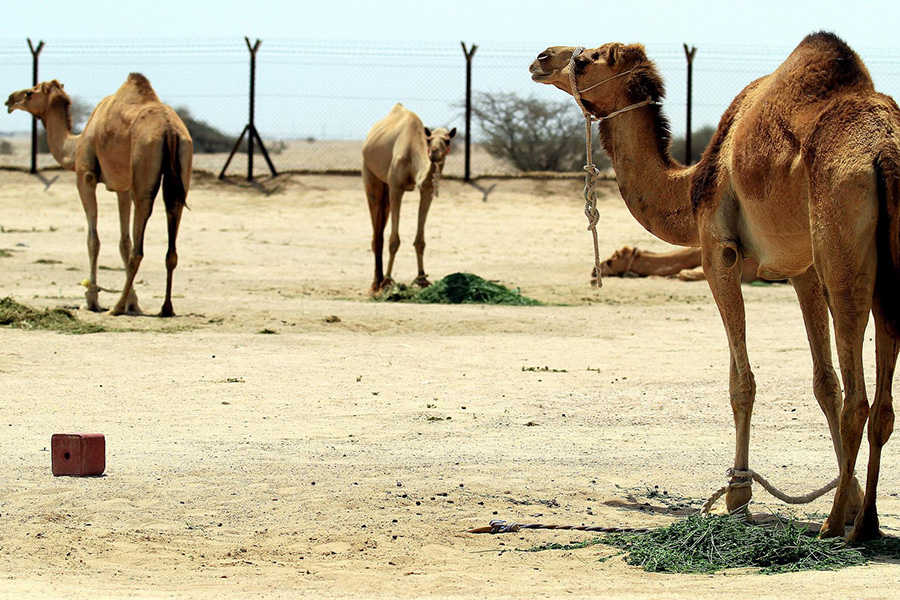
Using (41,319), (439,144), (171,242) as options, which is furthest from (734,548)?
(439,144)

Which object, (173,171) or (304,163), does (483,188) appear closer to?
(173,171)

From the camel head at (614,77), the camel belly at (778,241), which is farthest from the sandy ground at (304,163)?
the camel belly at (778,241)

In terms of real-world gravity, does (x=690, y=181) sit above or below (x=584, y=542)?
above

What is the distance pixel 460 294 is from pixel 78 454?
28.6 feet

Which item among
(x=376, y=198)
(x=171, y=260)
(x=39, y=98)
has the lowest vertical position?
(x=171, y=260)

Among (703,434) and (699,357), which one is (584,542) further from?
(699,357)

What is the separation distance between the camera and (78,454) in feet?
20.6

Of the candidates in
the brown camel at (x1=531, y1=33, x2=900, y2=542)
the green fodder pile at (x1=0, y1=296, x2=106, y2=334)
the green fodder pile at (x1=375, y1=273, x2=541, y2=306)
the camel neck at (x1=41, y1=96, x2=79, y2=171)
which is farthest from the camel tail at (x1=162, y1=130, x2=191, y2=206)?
the brown camel at (x1=531, y1=33, x2=900, y2=542)

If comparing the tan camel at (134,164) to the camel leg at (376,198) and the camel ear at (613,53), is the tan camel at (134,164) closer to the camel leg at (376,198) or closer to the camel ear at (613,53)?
the camel leg at (376,198)

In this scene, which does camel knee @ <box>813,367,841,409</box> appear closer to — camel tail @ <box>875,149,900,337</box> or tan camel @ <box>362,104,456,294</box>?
camel tail @ <box>875,149,900,337</box>

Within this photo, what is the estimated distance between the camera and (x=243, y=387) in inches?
360


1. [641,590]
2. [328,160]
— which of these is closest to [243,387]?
[641,590]

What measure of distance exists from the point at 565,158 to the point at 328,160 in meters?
12.8

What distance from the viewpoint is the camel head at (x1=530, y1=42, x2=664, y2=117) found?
631 cm
